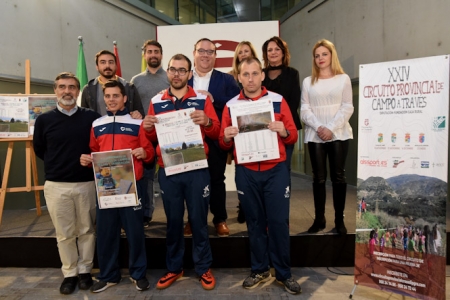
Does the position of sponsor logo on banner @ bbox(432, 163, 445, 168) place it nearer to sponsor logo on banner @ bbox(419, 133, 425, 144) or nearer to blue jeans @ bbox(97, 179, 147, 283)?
sponsor logo on banner @ bbox(419, 133, 425, 144)

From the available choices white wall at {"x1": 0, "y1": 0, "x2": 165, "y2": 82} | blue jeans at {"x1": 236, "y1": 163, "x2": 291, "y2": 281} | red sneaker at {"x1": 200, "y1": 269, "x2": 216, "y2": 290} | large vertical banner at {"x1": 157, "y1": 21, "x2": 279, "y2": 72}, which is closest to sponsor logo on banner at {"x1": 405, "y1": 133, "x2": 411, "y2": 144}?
blue jeans at {"x1": 236, "y1": 163, "x2": 291, "y2": 281}

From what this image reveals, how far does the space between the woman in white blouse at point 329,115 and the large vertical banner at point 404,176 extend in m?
0.48

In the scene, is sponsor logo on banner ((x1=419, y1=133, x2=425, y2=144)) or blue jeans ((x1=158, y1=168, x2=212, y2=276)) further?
blue jeans ((x1=158, y1=168, x2=212, y2=276))

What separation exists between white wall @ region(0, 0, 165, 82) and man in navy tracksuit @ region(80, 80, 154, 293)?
299 centimetres

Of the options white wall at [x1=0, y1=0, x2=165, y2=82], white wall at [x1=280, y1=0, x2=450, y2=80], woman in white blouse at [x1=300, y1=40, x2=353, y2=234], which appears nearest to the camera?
woman in white blouse at [x1=300, y1=40, x2=353, y2=234]

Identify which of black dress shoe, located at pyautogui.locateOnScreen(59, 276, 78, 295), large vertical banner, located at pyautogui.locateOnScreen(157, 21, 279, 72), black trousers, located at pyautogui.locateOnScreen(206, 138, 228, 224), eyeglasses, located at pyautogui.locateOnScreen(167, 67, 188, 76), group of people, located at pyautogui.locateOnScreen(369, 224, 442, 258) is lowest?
black dress shoe, located at pyautogui.locateOnScreen(59, 276, 78, 295)

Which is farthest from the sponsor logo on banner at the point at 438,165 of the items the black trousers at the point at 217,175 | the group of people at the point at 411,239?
the black trousers at the point at 217,175

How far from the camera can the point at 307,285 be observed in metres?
2.54

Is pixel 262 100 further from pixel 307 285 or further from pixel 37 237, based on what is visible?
pixel 37 237

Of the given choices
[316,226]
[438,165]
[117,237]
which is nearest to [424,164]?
[438,165]

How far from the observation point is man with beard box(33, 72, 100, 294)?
2.45 m

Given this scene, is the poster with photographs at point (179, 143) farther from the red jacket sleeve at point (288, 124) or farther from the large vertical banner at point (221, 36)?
the large vertical banner at point (221, 36)

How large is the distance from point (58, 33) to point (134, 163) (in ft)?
12.5

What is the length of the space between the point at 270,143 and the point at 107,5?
Answer: 519 centimetres
